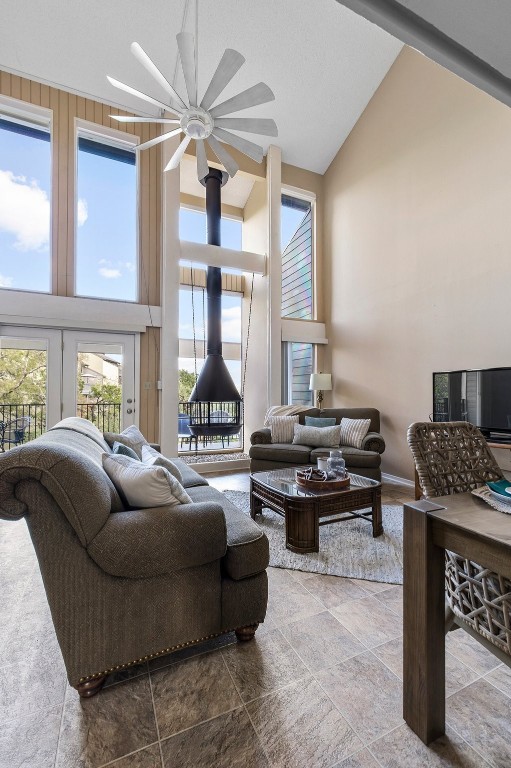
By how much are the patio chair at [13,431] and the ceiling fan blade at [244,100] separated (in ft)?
12.8

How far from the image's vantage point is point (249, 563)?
163 cm

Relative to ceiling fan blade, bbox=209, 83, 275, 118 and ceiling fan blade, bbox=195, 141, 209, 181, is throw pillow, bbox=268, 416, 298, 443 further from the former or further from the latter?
ceiling fan blade, bbox=209, 83, 275, 118

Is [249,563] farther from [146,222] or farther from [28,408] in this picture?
[146,222]

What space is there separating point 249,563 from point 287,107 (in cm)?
591

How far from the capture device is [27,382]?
4.44 m

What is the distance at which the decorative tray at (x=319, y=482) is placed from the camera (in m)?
2.72

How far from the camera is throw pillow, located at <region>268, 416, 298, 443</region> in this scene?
4715mm

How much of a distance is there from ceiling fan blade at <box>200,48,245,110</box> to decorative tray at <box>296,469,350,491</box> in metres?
2.94

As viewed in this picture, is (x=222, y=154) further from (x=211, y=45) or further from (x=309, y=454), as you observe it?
(x=309, y=454)

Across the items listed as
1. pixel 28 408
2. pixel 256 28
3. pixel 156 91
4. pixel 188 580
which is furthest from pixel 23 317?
pixel 256 28

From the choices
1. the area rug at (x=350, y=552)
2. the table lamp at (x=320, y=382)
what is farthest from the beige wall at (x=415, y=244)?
the area rug at (x=350, y=552)

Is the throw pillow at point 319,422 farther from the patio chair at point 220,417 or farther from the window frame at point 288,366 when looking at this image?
the window frame at point 288,366

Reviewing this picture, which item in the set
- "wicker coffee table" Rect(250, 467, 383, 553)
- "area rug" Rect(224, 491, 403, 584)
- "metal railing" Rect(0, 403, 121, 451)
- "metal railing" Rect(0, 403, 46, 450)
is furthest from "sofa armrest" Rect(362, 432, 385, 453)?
"metal railing" Rect(0, 403, 46, 450)

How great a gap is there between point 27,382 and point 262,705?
14.2ft
